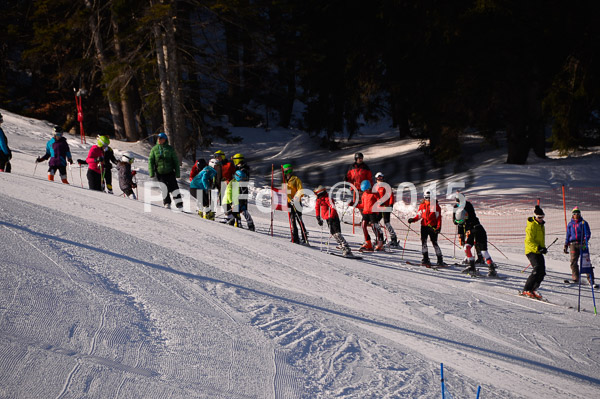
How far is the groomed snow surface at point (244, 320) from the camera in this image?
4754 mm

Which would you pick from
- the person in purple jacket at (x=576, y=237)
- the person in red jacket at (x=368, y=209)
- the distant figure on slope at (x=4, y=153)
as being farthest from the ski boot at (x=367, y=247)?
the distant figure on slope at (x=4, y=153)

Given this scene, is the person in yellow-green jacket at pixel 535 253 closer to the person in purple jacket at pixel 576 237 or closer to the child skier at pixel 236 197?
the person in purple jacket at pixel 576 237

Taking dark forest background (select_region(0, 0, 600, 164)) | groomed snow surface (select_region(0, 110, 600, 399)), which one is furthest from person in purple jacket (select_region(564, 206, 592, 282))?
dark forest background (select_region(0, 0, 600, 164))

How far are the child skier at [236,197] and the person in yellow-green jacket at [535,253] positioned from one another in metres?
5.75

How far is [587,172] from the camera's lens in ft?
67.9

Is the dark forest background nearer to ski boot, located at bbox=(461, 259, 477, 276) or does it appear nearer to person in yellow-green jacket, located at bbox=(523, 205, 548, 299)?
ski boot, located at bbox=(461, 259, 477, 276)

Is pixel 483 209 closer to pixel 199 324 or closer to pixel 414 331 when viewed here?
pixel 414 331

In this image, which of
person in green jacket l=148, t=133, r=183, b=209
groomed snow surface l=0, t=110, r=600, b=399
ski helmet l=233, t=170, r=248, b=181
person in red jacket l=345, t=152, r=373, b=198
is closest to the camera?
groomed snow surface l=0, t=110, r=600, b=399

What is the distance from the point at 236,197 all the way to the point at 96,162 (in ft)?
13.2

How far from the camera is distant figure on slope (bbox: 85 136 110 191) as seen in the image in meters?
13.2

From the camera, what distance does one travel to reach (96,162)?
1336 cm

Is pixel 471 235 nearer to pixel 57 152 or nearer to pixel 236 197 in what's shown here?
pixel 236 197

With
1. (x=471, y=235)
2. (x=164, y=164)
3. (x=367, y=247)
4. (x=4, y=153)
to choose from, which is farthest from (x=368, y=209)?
(x=4, y=153)

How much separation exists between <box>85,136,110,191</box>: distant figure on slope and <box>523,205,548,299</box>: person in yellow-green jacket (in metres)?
9.80
